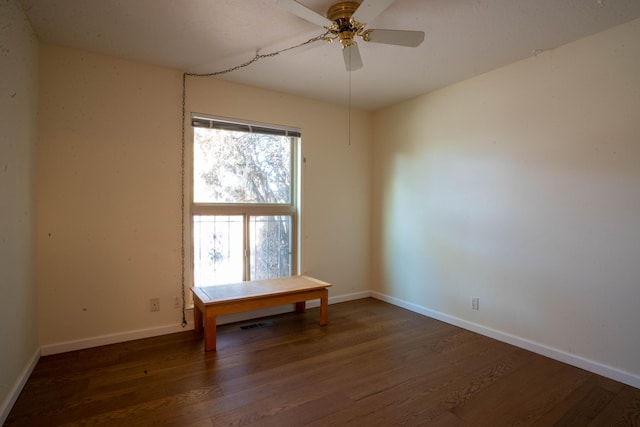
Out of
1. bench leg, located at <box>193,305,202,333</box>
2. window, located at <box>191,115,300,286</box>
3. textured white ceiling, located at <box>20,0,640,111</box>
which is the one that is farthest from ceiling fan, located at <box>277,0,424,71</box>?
bench leg, located at <box>193,305,202,333</box>

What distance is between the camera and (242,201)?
3.41 m

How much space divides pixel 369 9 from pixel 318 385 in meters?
2.31

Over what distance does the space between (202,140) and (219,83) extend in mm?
597

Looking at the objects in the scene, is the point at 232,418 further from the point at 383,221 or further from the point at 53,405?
the point at 383,221

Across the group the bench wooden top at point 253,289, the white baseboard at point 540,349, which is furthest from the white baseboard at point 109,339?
the white baseboard at point 540,349

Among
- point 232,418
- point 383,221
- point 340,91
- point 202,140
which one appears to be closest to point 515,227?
point 383,221

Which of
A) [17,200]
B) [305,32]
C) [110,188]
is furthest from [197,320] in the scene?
[305,32]

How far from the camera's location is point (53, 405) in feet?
6.13

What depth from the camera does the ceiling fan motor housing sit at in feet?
6.29

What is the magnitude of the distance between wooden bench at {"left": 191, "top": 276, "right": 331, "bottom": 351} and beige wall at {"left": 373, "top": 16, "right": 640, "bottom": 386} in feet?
4.30

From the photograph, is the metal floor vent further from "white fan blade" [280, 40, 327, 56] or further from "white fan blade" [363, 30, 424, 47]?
"white fan blade" [363, 30, 424, 47]

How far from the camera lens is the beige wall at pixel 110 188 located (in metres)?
2.50

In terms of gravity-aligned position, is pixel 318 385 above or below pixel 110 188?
below

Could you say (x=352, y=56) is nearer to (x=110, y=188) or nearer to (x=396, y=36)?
(x=396, y=36)
